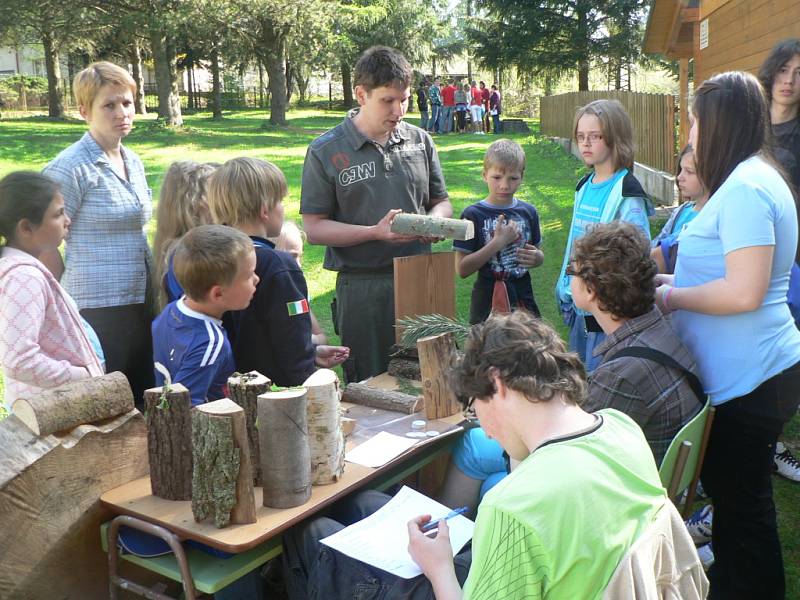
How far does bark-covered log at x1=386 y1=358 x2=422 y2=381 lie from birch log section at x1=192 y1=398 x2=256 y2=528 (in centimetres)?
145

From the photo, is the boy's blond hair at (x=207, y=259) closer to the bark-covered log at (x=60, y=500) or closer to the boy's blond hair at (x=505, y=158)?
the bark-covered log at (x=60, y=500)

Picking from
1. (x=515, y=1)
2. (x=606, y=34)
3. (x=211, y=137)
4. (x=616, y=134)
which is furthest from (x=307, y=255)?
(x=606, y=34)

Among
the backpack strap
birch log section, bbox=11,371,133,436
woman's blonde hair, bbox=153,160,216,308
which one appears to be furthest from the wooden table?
woman's blonde hair, bbox=153,160,216,308

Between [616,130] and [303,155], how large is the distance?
620 inches

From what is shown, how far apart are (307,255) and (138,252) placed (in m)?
5.31

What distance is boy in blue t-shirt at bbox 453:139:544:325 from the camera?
428cm

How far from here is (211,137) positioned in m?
22.4

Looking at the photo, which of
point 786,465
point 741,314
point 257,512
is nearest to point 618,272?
point 741,314

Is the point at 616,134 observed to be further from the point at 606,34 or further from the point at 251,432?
the point at 606,34

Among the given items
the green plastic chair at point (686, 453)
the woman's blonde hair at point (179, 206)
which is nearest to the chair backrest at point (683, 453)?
the green plastic chair at point (686, 453)

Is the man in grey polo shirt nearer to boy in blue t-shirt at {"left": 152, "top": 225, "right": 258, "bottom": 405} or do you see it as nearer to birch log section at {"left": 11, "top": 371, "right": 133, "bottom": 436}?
boy in blue t-shirt at {"left": 152, "top": 225, "right": 258, "bottom": 405}

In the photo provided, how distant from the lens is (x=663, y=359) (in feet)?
7.98

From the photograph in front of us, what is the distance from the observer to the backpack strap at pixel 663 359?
2.43 metres

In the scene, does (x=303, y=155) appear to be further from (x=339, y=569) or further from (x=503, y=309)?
(x=339, y=569)
